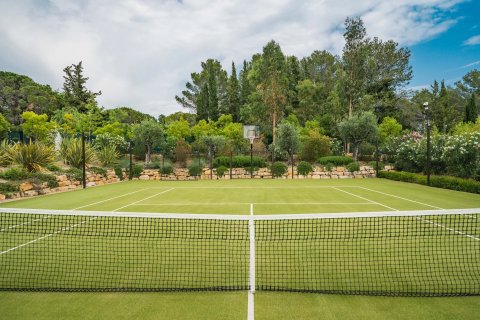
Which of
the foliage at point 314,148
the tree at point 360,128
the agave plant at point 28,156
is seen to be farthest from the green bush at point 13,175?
the tree at point 360,128

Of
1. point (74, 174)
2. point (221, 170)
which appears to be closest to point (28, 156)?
Answer: point (74, 174)

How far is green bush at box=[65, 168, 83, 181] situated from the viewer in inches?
695

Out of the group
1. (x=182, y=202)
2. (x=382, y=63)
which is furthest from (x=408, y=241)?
(x=382, y=63)

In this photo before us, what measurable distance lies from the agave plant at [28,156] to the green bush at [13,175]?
145 cm

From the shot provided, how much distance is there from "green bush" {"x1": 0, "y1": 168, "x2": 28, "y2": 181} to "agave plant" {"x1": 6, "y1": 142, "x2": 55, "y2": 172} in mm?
1452

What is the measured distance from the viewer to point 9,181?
45.6 feet

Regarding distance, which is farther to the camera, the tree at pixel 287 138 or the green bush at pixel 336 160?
the tree at pixel 287 138

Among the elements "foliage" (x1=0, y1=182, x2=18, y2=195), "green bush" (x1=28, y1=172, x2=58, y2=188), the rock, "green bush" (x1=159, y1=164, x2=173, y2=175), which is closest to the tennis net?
"foliage" (x1=0, y1=182, x2=18, y2=195)

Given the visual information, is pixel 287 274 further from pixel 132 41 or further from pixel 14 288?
pixel 132 41

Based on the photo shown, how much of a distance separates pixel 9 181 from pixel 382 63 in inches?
1874

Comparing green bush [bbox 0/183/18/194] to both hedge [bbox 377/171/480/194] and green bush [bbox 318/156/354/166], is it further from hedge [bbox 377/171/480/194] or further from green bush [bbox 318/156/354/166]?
hedge [bbox 377/171/480/194]

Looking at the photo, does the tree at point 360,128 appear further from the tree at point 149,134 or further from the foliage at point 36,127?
the foliage at point 36,127

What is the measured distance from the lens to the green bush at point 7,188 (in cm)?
1288

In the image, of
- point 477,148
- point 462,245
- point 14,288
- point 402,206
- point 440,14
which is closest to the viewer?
point 14,288
